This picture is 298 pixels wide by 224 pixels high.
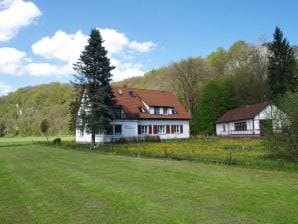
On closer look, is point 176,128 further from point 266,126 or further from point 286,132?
point 286,132

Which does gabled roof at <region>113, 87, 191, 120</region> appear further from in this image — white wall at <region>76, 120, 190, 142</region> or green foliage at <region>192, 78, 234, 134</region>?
green foliage at <region>192, 78, 234, 134</region>

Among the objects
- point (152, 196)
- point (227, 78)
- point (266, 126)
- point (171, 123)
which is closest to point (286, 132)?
point (266, 126)

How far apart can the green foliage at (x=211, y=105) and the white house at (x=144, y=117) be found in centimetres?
999

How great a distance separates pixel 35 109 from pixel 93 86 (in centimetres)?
10159

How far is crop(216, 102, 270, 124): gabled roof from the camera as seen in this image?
183 feet

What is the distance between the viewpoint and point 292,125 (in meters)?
18.3

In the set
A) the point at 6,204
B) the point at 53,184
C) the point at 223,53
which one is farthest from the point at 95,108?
the point at 223,53

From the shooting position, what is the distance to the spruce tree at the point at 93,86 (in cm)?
4041

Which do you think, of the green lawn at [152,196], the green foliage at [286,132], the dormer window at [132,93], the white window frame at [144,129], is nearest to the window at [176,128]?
the white window frame at [144,129]

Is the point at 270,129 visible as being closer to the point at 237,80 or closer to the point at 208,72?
the point at 237,80

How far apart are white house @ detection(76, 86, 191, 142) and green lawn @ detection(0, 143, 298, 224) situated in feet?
110

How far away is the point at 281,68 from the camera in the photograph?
186 feet

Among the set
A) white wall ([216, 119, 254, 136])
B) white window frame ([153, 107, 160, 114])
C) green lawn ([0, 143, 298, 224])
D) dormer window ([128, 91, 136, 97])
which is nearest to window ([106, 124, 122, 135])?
dormer window ([128, 91, 136, 97])

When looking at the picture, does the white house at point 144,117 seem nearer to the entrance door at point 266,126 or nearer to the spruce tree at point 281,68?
the spruce tree at point 281,68
